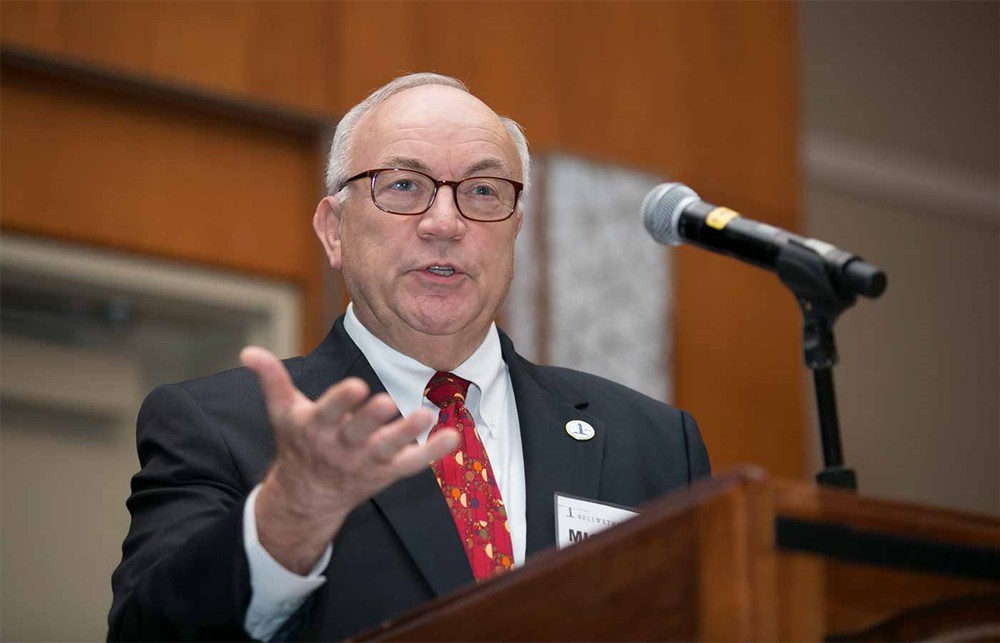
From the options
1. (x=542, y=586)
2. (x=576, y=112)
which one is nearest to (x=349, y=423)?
(x=542, y=586)

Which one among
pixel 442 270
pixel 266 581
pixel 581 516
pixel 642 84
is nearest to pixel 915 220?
pixel 642 84

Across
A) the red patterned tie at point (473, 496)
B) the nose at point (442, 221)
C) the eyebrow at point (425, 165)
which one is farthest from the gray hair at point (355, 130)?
the red patterned tie at point (473, 496)

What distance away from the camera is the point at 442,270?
2145 millimetres

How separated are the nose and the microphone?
1.24 ft

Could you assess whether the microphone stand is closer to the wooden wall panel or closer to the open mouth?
the open mouth

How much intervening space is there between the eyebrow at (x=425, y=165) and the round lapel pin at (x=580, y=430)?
441 millimetres

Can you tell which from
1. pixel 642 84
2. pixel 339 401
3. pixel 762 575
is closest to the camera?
pixel 762 575

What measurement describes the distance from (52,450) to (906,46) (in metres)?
4.53

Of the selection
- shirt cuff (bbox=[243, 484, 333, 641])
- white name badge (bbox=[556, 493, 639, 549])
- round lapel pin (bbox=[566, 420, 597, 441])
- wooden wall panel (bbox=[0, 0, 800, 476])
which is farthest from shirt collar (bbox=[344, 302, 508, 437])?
wooden wall panel (bbox=[0, 0, 800, 476])

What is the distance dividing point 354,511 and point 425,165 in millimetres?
635

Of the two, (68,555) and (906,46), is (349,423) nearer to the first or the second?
(68,555)

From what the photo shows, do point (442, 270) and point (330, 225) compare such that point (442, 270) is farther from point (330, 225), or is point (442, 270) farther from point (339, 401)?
point (339, 401)

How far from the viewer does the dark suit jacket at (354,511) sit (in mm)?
1492

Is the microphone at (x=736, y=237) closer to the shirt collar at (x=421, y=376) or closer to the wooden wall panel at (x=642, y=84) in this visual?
the shirt collar at (x=421, y=376)
